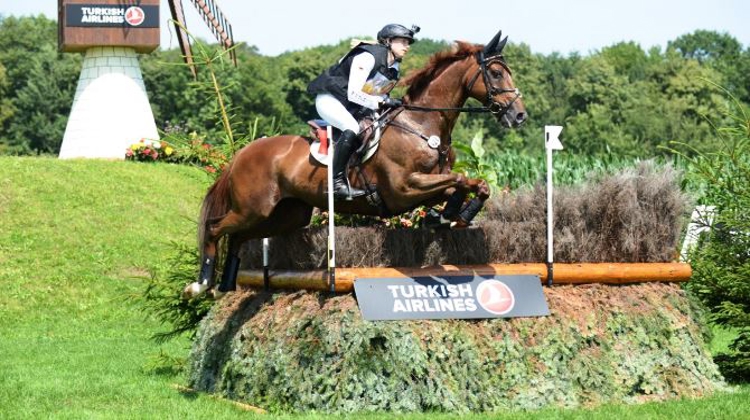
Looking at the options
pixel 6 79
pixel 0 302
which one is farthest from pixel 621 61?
pixel 0 302

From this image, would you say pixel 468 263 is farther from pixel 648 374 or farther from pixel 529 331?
pixel 648 374

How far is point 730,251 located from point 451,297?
339cm

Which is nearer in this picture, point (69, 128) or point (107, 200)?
point (107, 200)

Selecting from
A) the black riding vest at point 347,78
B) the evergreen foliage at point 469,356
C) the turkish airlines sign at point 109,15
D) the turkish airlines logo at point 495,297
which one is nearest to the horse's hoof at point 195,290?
the evergreen foliage at point 469,356

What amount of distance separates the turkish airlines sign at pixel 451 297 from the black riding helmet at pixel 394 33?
82.7 inches

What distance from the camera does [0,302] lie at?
21.4 meters

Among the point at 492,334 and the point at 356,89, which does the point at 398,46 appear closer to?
the point at 356,89

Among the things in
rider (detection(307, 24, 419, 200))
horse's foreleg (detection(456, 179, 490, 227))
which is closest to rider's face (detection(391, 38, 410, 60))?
rider (detection(307, 24, 419, 200))

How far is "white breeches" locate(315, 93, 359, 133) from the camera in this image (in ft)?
30.8

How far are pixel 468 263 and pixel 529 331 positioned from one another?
878 millimetres

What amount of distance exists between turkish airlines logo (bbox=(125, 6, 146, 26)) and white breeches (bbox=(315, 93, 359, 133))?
27414 millimetres

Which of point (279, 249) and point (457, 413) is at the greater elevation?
point (279, 249)

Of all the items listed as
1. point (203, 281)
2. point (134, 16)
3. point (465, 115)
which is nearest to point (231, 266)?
point (203, 281)

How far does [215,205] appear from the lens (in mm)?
10594
